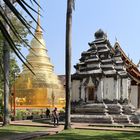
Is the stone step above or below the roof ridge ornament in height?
below

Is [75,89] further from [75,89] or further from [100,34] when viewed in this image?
[100,34]

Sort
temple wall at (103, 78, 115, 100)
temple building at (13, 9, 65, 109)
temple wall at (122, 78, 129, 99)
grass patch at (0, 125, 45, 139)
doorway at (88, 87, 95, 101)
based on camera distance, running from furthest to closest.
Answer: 1. temple building at (13, 9, 65, 109)
2. temple wall at (122, 78, 129, 99)
3. doorway at (88, 87, 95, 101)
4. temple wall at (103, 78, 115, 100)
5. grass patch at (0, 125, 45, 139)

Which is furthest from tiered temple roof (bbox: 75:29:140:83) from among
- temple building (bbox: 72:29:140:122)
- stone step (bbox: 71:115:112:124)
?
stone step (bbox: 71:115:112:124)

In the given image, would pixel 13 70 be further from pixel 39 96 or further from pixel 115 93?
pixel 39 96

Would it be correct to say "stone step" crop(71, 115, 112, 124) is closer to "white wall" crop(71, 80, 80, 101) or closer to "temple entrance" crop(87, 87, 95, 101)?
"temple entrance" crop(87, 87, 95, 101)

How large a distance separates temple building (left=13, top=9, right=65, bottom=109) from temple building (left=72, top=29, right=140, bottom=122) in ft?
46.7

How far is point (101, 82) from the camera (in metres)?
29.6

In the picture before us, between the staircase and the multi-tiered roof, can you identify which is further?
the multi-tiered roof

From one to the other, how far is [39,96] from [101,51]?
1679 cm

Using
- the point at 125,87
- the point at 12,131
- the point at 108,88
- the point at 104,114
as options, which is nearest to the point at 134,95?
the point at 125,87

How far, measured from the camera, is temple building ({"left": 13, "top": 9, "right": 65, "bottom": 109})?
45.8 metres

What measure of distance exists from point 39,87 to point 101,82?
18632 millimetres

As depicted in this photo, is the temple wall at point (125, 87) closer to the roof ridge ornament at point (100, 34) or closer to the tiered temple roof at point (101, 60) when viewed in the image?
the tiered temple roof at point (101, 60)

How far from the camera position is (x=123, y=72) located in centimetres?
3047
